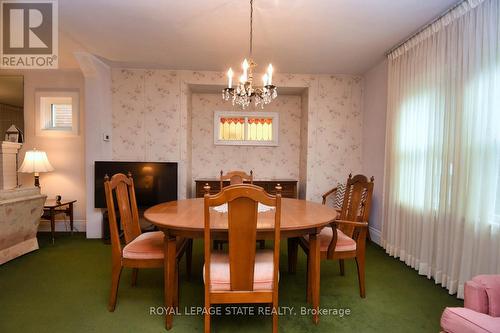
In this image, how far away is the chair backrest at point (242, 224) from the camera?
1409mm

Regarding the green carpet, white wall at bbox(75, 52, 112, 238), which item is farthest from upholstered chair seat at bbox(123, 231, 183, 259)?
white wall at bbox(75, 52, 112, 238)

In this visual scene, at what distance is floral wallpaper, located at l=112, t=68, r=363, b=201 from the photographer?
4062 millimetres

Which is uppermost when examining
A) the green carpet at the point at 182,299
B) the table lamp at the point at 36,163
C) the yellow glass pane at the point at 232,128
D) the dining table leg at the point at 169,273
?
the yellow glass pane at the point at 232,128

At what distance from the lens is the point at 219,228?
62.8 inches

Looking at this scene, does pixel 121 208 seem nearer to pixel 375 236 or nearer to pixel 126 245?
pixel 126 245

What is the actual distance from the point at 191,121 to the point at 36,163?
7.77 feet

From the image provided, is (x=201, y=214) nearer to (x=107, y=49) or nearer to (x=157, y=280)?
(x=157, y=280)

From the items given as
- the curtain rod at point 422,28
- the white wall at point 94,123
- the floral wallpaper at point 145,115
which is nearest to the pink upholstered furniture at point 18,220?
the white wall at point 94,123

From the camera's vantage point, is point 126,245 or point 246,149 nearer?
point 126,245

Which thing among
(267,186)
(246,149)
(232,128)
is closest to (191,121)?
(232,128)

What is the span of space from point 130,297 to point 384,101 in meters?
3.85

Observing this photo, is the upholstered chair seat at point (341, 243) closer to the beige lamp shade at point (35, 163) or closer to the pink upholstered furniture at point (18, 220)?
the pink upholstered furniture at point (18, 220)

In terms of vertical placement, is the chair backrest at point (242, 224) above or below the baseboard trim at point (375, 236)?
above

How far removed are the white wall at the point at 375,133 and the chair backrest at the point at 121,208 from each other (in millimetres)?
3167
